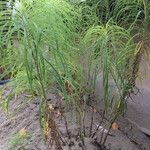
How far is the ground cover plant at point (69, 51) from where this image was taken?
7.55 ft

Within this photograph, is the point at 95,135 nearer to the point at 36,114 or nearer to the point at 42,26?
the point at 36,114

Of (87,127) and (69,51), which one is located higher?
(69,51)

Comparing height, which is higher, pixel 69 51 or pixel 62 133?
pixel 69 51

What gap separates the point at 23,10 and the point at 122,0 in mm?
1045

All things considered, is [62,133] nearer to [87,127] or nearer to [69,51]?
[87,127]

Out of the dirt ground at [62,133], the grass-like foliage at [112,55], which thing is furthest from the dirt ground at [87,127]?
the grass-like foliage at [112,55]

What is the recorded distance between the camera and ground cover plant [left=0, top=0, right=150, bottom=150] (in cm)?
230

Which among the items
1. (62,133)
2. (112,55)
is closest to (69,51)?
(112,55)

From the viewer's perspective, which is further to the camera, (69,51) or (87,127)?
(87,127)

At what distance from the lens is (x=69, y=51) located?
2793 mm

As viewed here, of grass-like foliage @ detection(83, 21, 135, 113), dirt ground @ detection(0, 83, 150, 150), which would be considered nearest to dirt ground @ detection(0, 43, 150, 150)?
dirt ground @ detection(0, 83, 150, 150)

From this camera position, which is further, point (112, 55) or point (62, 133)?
point (62, 133)

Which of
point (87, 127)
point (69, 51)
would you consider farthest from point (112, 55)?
point (87, 127)

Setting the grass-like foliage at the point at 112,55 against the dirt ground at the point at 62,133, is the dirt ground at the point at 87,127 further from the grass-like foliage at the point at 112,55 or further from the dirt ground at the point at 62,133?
the grass-like foliage at the point at 112,55
